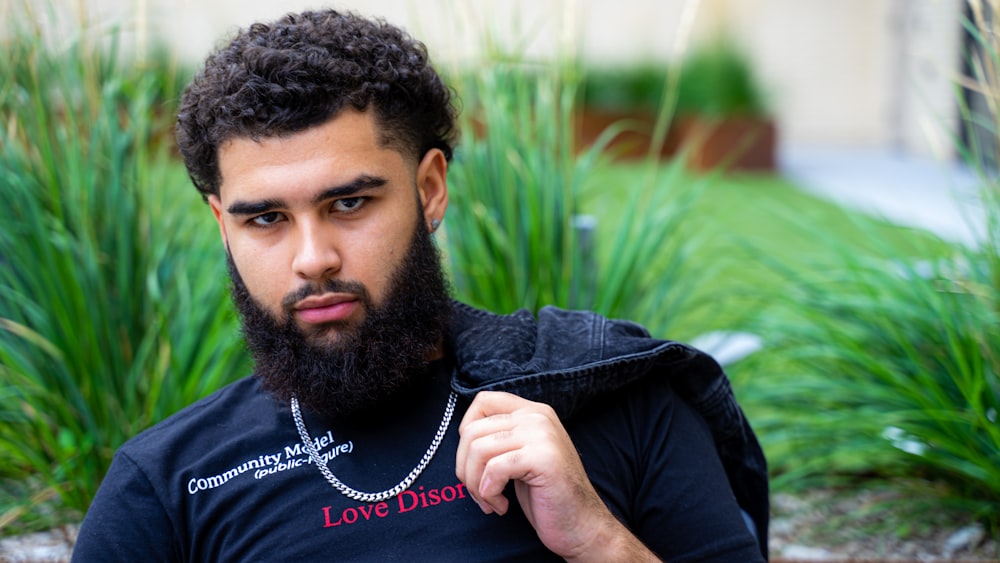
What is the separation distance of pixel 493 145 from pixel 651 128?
9263 millimetres

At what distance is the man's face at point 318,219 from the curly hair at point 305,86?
0.03 metres

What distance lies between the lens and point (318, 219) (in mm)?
1813

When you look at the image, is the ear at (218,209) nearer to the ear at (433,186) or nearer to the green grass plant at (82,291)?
the ear at (433,186)

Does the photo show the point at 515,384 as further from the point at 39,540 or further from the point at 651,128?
the point at 651,128

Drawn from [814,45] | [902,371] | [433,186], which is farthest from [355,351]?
[814,45]

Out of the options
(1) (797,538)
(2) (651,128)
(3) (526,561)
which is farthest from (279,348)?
(2) (651,128)

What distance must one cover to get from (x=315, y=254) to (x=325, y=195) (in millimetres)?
103

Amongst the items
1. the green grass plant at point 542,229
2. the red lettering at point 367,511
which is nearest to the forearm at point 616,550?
the red lettering at point 367,511

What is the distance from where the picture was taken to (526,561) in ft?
5.83

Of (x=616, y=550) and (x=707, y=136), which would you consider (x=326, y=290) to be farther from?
(x=707, y=136)

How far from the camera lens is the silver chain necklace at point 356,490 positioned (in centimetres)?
180

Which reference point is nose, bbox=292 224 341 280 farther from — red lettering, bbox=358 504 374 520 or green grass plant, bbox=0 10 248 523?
green grass plant, bbox=0 10 248 523

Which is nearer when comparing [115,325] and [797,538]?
[115,325]

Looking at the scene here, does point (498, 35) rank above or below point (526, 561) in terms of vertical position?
above
